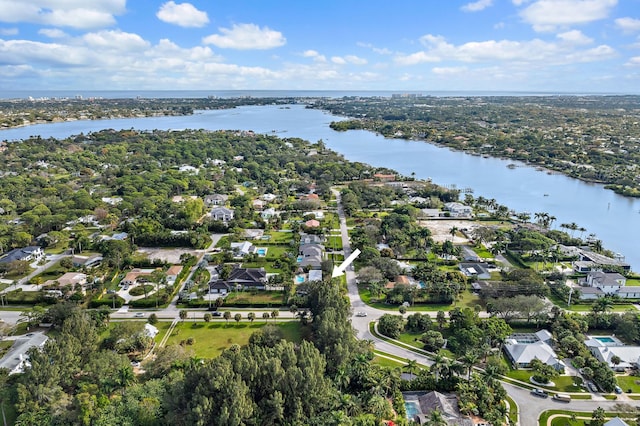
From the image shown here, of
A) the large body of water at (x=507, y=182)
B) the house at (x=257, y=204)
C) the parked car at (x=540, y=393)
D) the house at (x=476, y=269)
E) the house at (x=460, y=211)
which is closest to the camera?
the parked car at (x=540, y=393)

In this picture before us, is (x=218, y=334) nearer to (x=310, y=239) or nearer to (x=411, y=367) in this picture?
(x=411, y=367)

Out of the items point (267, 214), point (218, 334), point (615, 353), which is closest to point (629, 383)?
point (615, 353)

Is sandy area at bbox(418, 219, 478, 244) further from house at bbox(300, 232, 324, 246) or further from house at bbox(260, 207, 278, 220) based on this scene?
house at bbox(260, 207, 278, 220)

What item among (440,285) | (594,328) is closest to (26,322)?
(440,285)

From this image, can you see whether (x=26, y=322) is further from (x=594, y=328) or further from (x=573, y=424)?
(x=594, y=328)

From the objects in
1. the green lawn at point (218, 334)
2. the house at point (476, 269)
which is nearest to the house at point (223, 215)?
the green lawn at point (218, 334)

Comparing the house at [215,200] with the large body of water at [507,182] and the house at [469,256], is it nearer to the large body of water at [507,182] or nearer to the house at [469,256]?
the house at [469,256]
